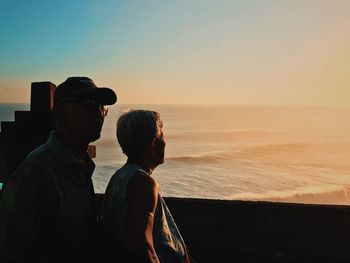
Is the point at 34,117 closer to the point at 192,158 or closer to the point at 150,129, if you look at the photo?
the point at 150,129

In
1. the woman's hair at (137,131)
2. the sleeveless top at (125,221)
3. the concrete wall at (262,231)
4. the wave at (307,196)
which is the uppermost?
the woman's hair at (137,131)

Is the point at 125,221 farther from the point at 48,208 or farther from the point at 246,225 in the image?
the point at 246,225

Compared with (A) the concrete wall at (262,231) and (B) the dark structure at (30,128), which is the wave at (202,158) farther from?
(B) the dark structure at (30,128)

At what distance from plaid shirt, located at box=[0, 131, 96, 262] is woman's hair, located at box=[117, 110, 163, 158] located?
13.3 inches

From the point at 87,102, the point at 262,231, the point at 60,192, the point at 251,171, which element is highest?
the point at 87,102

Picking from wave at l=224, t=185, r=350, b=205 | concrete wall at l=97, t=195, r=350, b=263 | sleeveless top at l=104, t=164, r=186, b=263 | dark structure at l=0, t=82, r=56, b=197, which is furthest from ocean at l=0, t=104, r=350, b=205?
sleeveless top at l=104, t=164, r=186, b=263

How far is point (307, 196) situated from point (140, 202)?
22.9m

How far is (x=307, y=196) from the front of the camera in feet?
74.3

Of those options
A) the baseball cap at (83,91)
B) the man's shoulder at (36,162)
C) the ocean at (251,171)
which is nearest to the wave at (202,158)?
the ocean at (251,171)

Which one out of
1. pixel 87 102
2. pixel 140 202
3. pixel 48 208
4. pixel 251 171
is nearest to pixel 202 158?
pixel 251 171

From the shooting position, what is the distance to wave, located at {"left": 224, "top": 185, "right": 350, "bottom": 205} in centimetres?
2189

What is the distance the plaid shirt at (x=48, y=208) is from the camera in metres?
1.81

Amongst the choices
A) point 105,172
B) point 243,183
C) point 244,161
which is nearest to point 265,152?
point 244,161

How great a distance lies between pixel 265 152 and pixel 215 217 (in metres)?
41.1
